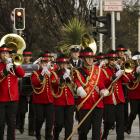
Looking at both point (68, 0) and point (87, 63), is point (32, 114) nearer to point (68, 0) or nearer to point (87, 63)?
point (87, 63)

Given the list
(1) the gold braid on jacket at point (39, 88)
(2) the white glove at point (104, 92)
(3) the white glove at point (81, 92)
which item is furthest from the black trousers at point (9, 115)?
(2) the white glove at point (104, 92)

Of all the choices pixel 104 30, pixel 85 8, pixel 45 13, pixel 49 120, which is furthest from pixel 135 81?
pixel 45 13

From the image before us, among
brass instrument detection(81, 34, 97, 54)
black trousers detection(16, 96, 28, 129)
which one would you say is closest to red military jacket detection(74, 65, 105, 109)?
black trousers detection(16, 96, 28, 129)

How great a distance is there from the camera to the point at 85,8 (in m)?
36.7

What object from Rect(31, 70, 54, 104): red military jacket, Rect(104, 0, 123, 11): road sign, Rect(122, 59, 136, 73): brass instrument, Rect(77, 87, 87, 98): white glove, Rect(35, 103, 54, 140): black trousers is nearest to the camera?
Rect(77, 87, 87, 98): white glove

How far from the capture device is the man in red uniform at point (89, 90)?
1087 centimetres

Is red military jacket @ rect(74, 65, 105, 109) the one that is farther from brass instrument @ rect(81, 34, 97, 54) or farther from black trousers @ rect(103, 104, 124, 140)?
brass instrument @ rect(81, 34, 97, 54)

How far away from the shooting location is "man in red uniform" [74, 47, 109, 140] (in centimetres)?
1087

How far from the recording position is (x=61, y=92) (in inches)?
490

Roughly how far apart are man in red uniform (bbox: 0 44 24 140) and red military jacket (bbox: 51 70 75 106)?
0.98m

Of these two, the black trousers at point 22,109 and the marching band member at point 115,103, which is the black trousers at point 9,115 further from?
the black trousers at point 22,109

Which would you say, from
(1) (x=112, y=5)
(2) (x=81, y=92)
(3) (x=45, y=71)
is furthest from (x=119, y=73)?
(1) (x=112, y=5)

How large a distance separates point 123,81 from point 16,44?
2.35 meters

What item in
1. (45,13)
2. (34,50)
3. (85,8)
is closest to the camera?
(85,8)
